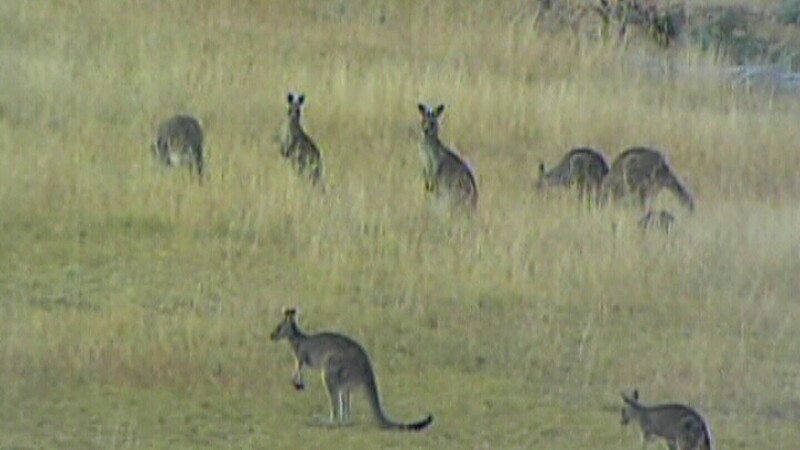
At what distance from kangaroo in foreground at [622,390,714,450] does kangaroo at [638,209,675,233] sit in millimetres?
3550

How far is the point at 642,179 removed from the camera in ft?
39.2

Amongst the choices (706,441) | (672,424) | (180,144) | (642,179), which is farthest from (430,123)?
(706,441)

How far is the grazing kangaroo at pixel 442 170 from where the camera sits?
1140 cm

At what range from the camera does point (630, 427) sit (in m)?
7.74

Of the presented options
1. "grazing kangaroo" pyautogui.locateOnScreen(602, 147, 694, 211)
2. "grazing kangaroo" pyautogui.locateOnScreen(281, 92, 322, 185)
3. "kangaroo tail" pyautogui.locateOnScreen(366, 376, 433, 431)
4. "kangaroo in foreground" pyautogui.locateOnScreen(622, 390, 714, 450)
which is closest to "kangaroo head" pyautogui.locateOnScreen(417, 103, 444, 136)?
"grazing kangaroo" pyautogui.locateOnScreen(281, 92, 322, 185)

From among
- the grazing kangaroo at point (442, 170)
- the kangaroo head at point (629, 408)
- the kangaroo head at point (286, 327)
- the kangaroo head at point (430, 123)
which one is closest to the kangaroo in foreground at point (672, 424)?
the kangaroo head at point (629, 408)

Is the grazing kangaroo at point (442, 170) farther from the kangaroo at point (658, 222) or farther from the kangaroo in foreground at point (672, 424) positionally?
the kangaroo in foreground at point (672, 424)

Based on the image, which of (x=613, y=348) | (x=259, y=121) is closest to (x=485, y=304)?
(x=613, y=348)

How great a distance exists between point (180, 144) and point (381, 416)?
4.48m

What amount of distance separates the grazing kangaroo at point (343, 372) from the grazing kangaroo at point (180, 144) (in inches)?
150

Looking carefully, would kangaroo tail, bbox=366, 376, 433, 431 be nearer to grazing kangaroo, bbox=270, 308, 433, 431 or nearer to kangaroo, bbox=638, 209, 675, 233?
grazing kangaroo, bbox=270, 308, 433, 431

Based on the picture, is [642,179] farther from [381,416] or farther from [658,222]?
[381,416]

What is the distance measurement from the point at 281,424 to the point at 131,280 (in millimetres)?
2249

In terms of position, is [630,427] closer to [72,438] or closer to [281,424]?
[281,424]
